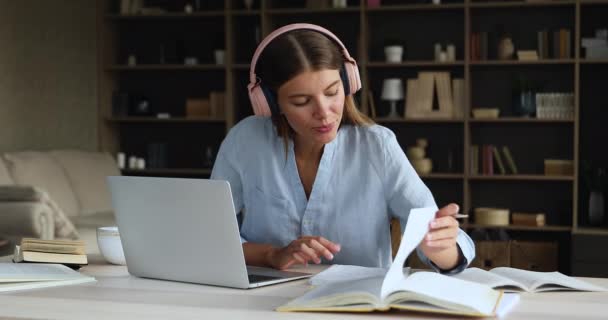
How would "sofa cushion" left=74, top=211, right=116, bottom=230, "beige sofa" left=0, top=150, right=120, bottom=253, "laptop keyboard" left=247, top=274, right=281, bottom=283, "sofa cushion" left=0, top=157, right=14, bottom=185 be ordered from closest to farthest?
"laptop keyboard" left=247, top=274, right=281, bottom=283 < "beige sofa" left=0, top=150, right=120, bottom=253 < "sofa cushion" left=0, top=157, right=14, bottom=185 < "sofa cushion" left=74, top=211, right=116, bottom=230

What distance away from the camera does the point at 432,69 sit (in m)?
5.91

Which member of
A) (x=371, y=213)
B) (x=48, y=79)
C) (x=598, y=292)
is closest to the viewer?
(x=598, y=292)

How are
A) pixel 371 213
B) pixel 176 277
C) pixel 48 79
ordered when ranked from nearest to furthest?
pixel 176 277, pixel 371 213, pixel 48 79

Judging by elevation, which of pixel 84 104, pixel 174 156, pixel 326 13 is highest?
pixel 326 13

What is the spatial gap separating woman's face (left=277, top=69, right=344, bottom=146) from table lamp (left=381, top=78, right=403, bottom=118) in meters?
3.72

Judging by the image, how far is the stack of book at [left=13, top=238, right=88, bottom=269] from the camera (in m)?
1.99

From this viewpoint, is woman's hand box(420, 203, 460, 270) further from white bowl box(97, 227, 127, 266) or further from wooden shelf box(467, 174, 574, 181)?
wooden shelf box(467, 174, 574, 181)

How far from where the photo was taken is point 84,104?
615 cm

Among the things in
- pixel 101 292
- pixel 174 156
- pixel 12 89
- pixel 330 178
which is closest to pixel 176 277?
pixel 101 292

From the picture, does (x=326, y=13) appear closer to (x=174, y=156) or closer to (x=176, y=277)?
(x=174, y=156)

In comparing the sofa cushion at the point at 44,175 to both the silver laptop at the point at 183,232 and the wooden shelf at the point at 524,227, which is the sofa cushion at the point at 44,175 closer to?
the wooden shelf at the point at 524,227

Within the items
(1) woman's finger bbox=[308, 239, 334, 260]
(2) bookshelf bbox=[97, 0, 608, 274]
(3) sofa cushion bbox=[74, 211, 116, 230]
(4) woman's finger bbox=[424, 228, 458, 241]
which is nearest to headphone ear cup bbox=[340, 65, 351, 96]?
(1) woman's finger bbox=[308, 239, 334, 260]

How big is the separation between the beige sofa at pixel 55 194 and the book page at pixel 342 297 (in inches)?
107

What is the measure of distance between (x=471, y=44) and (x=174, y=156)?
2326 mm
